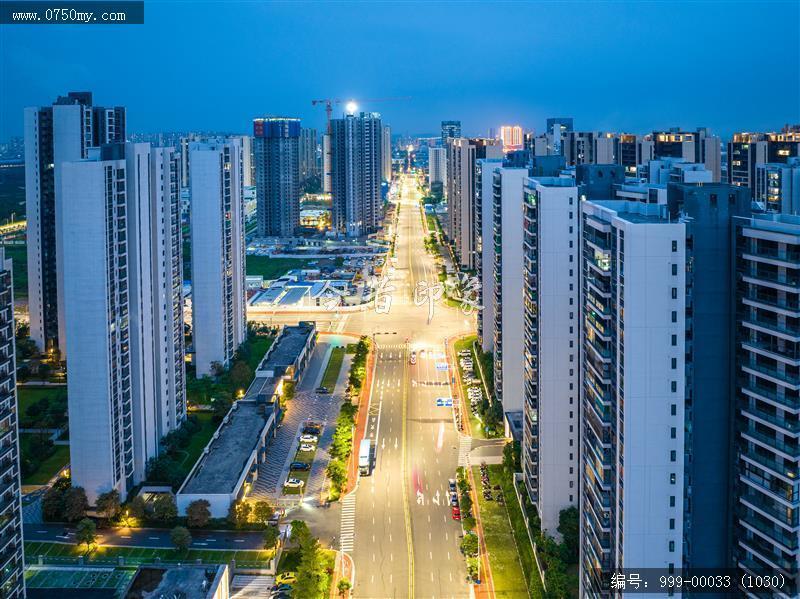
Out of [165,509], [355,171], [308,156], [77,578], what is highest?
[308,156]

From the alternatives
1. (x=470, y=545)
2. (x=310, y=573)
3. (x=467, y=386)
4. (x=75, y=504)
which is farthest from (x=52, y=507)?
→ (x=467, y=386)

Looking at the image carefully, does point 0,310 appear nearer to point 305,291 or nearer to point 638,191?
point 638,191

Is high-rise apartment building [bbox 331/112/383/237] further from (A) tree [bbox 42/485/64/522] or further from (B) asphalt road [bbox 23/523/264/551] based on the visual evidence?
(B) asphalt road [bbox 23/523/264/551]

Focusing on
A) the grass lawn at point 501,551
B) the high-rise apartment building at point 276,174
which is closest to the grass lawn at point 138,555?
the grass lawn at point 501,551

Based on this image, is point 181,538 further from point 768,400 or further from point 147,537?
point 768,400

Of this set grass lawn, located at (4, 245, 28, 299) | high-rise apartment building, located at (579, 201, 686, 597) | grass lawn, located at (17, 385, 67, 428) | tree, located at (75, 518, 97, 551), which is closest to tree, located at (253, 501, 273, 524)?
tree, located at (75, 518, 97, 551)

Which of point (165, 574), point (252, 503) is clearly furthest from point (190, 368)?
point (165, 574)
